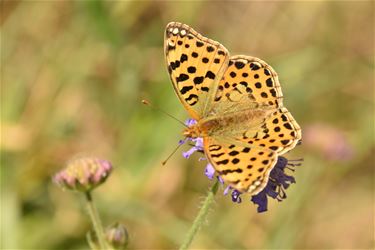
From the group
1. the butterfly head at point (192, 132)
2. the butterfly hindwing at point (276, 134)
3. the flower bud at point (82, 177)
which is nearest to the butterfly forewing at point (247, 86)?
the butterfly hindwing at point (276, 134)

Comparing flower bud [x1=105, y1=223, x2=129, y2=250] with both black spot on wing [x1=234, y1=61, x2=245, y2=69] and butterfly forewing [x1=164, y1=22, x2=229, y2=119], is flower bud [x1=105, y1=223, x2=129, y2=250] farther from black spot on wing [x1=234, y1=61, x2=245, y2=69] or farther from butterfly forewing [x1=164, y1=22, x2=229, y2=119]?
black spot on wing [x1=234, y1=61, x2=245, y2=69]

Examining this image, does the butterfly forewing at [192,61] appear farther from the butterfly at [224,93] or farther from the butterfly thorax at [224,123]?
the butterfly thorax at [224,123]

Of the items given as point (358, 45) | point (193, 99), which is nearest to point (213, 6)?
point (358, 45)

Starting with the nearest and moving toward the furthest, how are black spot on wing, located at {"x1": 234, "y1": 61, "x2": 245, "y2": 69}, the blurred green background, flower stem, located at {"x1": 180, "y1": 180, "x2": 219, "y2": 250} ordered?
flower stem, located at {"x1": 180, "y1": 180, "x2": 219, "y2": 250} < black spot on wing, located at {"x1": 234, "y1": 61, "x2": 245, "y2": 69} < the blurred green background

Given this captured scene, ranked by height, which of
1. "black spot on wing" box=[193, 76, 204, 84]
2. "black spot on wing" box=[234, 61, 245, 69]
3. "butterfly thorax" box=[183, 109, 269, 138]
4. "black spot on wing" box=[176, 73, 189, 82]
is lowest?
"butterfly thorax" box=[183, 109, 269, 138]

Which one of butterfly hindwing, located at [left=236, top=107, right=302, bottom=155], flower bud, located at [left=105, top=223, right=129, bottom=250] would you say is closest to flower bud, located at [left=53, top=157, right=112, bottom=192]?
flower bud, located at [left=105, top=223, right=129, bottom=250]

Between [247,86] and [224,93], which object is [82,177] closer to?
[224,93]

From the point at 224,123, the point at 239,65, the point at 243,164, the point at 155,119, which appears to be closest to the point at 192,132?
the point at 224,123
